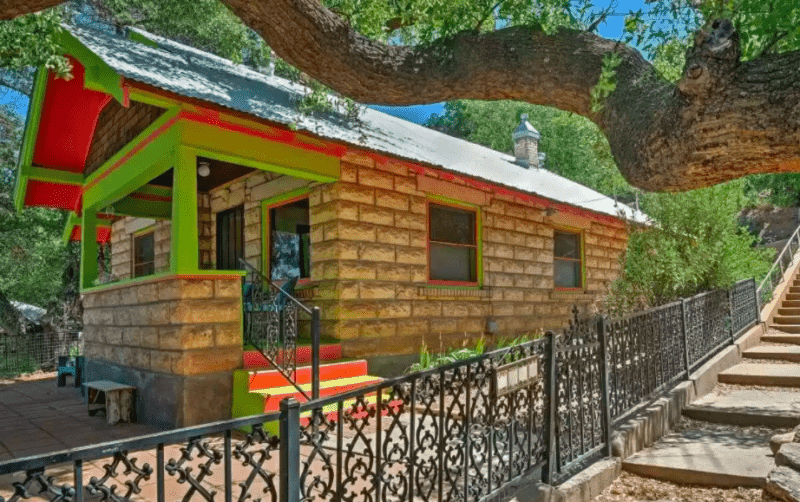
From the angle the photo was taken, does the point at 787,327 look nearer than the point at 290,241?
No

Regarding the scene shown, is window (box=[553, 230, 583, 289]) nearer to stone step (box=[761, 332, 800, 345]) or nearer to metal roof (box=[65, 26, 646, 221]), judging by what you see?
metal roof (box=[65, 26, 646, 221])

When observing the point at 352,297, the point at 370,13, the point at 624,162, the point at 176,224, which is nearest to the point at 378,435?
the point at 624,162

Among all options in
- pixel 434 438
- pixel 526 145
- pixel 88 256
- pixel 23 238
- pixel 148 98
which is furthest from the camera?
pixel 23 238

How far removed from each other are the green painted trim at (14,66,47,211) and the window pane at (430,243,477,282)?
694cm

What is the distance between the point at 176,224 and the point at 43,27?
3643 mm

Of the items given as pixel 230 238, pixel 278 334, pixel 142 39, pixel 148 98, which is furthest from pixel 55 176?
pixel 278 334

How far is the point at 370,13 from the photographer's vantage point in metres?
7.69

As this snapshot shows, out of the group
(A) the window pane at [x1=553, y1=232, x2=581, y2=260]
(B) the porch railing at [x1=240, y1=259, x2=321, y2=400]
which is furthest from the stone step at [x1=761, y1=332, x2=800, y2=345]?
(B) the porch railing at [x1=240, y1=259, x2=321, y2=400]

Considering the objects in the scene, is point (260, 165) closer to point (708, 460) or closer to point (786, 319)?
point (708, 460)

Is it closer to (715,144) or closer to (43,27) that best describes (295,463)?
(715,144)

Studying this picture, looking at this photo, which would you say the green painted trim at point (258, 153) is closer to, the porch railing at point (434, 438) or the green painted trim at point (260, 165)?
the green painted trim at point (260, 165)

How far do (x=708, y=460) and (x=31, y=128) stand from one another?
11132 millimetres

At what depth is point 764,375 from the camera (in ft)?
27.1

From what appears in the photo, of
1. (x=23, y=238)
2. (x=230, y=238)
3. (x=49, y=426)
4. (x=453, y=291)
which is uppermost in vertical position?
(x=23, y=238)
